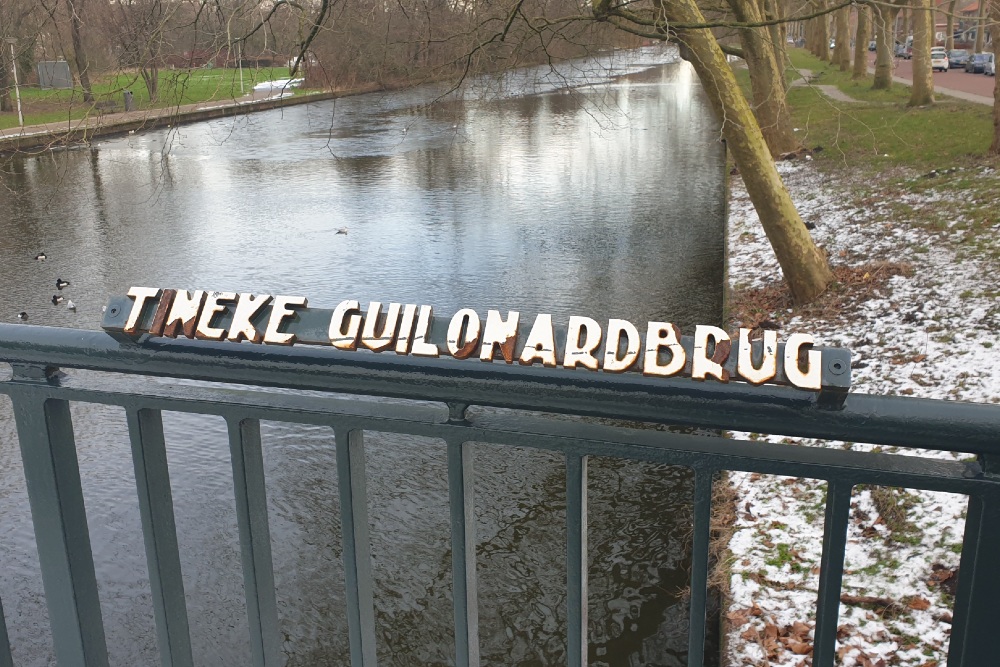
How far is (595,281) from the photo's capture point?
13773mm

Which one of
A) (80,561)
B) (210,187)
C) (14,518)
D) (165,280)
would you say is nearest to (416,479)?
(14,518)

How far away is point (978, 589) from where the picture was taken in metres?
1.61

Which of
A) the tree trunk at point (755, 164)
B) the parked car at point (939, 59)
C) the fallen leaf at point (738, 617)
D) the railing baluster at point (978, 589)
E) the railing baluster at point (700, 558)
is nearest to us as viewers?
the railing baluster at point (978, 589)

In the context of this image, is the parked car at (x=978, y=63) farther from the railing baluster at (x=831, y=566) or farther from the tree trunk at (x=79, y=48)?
the railing baluster at (x=831, y=566)

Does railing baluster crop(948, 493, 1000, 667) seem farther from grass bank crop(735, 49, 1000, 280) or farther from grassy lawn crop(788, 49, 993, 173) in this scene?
grassy lawn crop(788, 49, 993, 173)

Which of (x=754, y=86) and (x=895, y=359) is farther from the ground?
(x=754, y=86)

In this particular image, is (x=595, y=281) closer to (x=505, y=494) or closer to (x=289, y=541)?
(x=505, y=494)

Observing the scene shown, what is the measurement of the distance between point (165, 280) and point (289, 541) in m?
8.11

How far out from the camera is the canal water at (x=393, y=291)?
6379mm

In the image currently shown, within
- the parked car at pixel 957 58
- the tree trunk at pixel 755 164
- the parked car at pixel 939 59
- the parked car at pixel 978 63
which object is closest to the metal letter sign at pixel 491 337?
the tree trunk at pixel 755 164

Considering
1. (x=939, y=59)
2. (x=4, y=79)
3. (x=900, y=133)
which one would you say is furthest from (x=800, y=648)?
(x=939, y=59)

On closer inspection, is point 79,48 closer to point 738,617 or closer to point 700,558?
point 738,617

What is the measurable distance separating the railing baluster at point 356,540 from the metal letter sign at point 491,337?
0.77ft

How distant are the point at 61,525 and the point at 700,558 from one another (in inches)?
54.4
